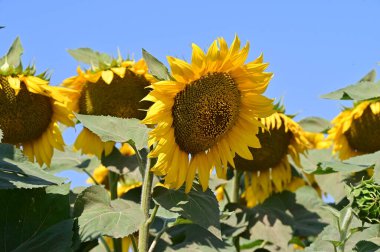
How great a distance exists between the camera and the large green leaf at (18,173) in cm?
202

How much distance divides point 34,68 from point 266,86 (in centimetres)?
125

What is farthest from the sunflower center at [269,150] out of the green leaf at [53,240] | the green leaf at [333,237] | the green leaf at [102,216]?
the green leaf at [53,240]

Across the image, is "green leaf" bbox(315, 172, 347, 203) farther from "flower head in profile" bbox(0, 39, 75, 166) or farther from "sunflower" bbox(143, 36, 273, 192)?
"flower head in profile" bbox(0, 39, 75, 166)

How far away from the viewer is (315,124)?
13.7ft

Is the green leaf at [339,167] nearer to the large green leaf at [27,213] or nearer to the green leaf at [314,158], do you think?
the large green leaf at [27,213]

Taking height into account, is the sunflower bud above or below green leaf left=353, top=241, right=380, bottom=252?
above

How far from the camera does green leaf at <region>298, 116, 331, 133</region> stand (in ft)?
13.4

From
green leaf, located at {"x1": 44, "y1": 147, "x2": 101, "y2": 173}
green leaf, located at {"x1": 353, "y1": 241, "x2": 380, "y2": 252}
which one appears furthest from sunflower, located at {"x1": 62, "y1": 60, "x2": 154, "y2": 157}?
green leaf, located at {"x1": 353, "y1": 241, "x2": 380, "y2": 252}

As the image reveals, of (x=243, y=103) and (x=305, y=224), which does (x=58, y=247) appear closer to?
(x=243, y=103)

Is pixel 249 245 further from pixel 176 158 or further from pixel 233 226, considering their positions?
pixel 176 158

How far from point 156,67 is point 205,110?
0.85 ft

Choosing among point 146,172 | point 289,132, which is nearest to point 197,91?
point 146,172

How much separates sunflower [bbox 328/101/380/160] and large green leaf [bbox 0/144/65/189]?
7.51 feet

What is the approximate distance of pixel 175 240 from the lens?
3.08m
